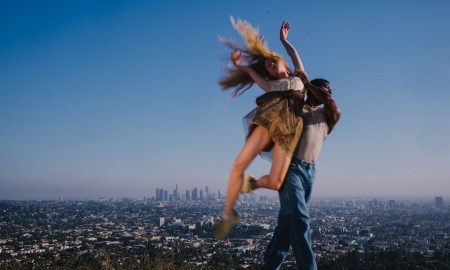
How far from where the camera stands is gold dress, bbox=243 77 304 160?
2525mm

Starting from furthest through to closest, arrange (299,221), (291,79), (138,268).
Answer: (138,268) < (291,79) < (299,221)

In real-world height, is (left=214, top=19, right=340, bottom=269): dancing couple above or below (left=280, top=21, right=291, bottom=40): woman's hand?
below

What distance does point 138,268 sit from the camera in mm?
4570

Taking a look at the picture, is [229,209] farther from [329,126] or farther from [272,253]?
[329,126]

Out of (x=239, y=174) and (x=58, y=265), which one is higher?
(x=239, y=174)

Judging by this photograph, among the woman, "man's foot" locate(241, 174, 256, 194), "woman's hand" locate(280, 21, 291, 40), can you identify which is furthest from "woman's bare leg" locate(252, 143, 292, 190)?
"woman's hand" locate(280, 21, 291, 40)

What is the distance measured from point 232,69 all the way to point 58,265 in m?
3.93

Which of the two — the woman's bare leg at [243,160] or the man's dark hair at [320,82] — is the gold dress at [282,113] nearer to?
the woman's bare leg at [243,160]

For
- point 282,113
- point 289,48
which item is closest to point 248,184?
point 282,113

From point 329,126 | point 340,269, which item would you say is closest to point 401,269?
point 340,269

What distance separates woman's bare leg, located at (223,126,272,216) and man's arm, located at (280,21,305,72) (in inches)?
24.7

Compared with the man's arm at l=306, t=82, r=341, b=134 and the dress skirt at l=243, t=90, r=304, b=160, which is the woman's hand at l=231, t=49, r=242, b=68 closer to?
the dress skirt at l=243, t=90, r=304, b=160

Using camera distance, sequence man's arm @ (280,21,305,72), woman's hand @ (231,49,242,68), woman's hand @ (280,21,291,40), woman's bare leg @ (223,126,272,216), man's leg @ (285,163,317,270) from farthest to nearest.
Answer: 1. woman's hand @ (280,21,291,40)
2. man's arm @ (280,21,305,72)
3. woman's hand @ (231,49,242,68)
4. woman's bare leg @ (223,126,272,216)
5. man's leg @ (285,163,317,270)

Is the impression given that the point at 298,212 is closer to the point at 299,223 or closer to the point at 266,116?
the point at 299,223
